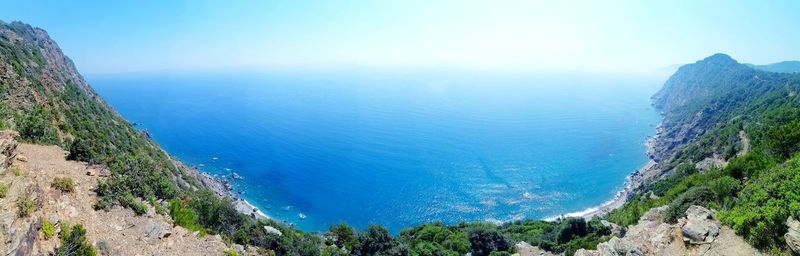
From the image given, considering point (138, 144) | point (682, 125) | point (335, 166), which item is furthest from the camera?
point (682, 125)

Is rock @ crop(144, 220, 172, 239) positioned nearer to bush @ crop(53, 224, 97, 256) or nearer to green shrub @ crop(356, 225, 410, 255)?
bush @ crop(53, 224, 97, 256)

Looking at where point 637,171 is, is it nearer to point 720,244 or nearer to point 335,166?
point 335,166

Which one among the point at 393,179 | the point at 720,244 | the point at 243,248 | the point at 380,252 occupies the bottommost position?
the point at 393,179

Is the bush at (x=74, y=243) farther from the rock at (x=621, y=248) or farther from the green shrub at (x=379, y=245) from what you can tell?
the rock at (x=621, y=248)

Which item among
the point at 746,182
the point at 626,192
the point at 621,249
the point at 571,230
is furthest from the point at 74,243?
the point at 626,192

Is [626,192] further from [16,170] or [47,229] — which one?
[16,170]

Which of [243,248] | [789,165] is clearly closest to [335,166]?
[243,248]

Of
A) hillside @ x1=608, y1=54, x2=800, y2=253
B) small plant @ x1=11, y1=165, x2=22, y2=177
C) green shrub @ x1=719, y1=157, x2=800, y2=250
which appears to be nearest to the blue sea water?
hillside @ x1=608, y1=54, x2=800, y2=253
